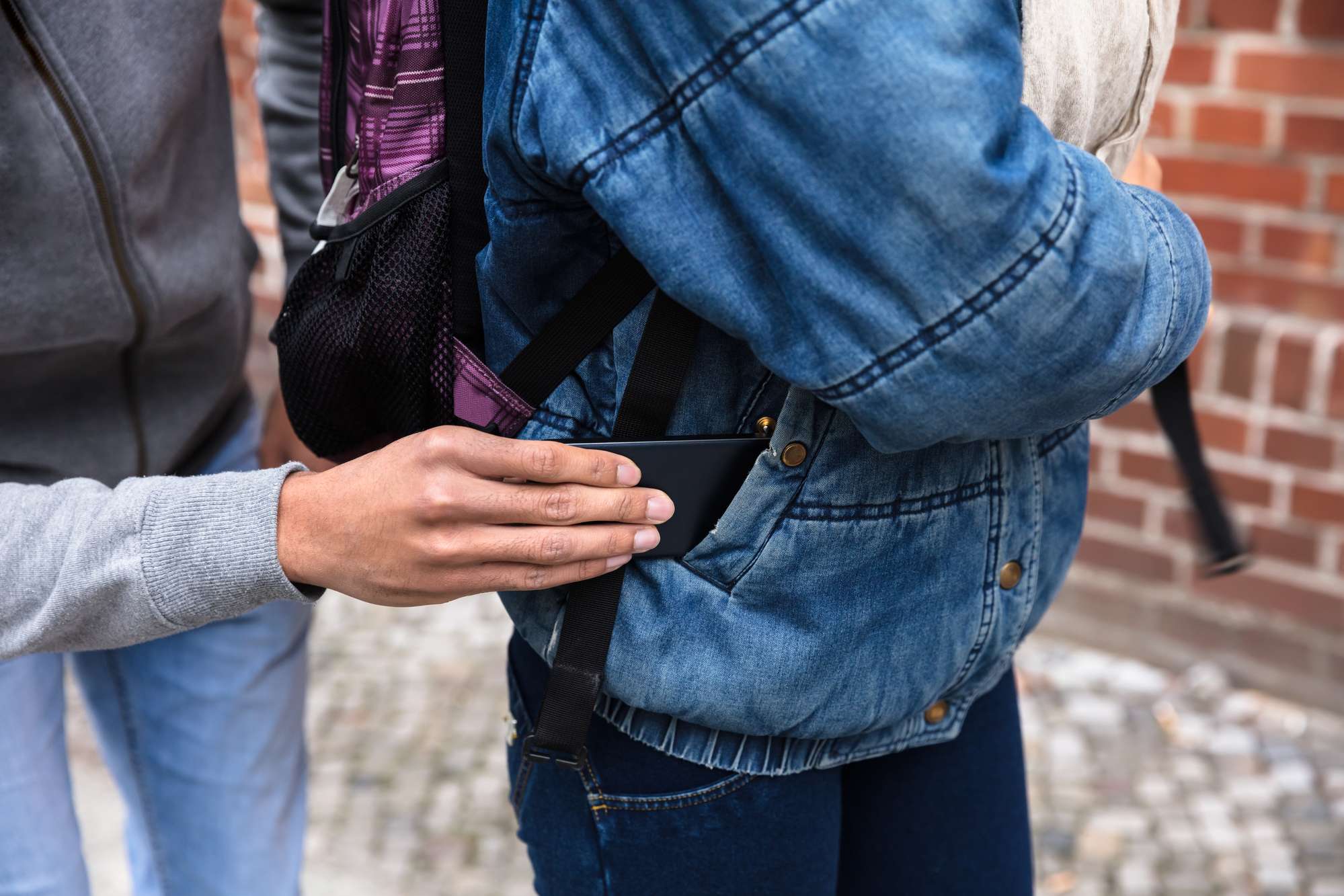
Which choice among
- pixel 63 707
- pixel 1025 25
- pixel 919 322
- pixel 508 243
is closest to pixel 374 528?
pixel 508 243

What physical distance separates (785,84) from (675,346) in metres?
0.24

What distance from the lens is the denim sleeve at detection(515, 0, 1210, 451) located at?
0.76m

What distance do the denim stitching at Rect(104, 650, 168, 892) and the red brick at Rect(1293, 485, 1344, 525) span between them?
219 cm

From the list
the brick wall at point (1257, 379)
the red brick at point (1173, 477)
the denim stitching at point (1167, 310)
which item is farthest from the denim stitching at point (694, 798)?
the red brick at point (1173, 477)

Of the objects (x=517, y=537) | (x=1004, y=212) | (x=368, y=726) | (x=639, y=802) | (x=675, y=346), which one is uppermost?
(x=1004, y=212)

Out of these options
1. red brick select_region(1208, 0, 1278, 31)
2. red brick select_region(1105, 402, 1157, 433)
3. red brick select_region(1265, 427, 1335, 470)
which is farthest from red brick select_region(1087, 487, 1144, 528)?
red brick select_region(1208, 0, 1278, 31)

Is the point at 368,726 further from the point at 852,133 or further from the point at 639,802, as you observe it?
the point at 852,133

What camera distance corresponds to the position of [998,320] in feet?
2.65

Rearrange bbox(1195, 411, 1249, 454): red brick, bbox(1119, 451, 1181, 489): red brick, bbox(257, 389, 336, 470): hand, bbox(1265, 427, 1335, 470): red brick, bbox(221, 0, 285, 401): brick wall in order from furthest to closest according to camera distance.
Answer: bbox(221, 0, 285, 401): brick wall, bbox(1119, 451, 1181, 489): red brick, bbox(1195, 411, 1249, 454): red brick, bbox(1265, 427, 1335, 470): red brick, bbox(257, 389, 336, 470): hand

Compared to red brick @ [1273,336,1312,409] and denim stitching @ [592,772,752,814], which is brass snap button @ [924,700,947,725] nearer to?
denim stitching @ [592,772,752,814]

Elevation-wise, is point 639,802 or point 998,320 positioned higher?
point 998,320

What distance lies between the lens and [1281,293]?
97.7 inches

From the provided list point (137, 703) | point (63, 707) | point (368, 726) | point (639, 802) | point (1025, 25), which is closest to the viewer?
point (1025, 25)

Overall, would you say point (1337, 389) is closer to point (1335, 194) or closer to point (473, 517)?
point (1335, 194)
